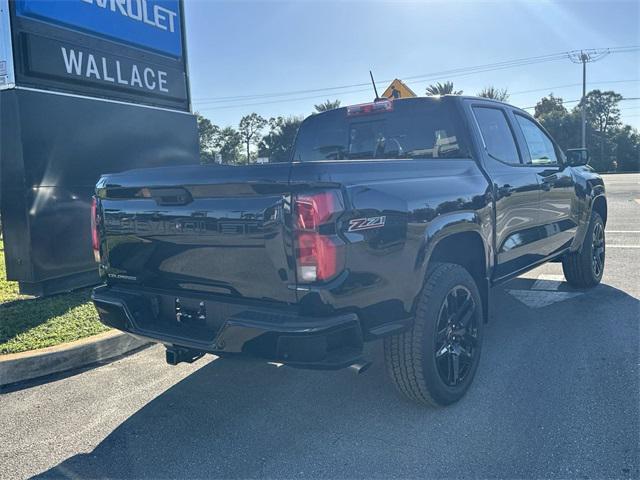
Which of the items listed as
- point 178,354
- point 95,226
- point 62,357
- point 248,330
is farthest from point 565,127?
point 248,330

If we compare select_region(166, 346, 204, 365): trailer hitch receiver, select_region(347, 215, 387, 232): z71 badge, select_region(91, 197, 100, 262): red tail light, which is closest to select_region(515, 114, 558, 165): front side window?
select_region(347, 215, 387, 232): z71 badge

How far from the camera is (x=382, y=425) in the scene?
10.3ft

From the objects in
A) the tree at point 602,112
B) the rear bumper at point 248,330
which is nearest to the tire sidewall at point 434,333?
the rear bumper at point 248,330

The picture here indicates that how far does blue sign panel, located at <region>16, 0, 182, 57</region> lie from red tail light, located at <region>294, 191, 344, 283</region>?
5.13 m

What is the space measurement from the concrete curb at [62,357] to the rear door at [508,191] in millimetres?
2770

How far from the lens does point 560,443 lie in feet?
9.33

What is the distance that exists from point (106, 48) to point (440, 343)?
584 centimetres

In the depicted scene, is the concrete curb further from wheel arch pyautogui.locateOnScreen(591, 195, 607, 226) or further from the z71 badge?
wheel arch pyautogui.locateOnScreen(591, 195, 607, 226)

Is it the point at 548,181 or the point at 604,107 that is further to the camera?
the point at 604,107

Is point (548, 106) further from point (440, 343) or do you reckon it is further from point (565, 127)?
point (440, 343)

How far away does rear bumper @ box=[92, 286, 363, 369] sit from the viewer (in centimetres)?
247

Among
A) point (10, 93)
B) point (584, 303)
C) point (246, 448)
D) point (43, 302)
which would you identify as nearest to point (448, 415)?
point (246, 448)

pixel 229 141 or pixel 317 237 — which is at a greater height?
pixel 229 141

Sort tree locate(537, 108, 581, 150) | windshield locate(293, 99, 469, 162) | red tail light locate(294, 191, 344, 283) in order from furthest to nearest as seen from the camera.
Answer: tree locate(537, 108, 581, 150) < windshield locate(293, 99, 469, 162) < red tail light locate(294, 191, 344, 283)
